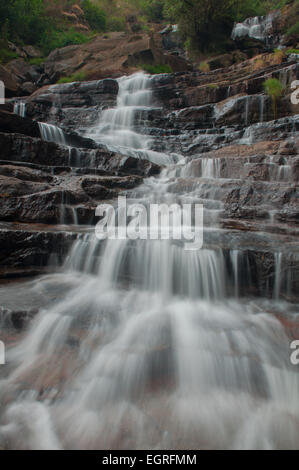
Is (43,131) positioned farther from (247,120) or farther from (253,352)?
(253,352)

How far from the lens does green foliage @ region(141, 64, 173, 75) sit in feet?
52.3

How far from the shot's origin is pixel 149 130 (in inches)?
414

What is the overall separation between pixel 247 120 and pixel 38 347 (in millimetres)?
9620

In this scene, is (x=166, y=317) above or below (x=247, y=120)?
below

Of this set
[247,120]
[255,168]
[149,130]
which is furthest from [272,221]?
[149,130]

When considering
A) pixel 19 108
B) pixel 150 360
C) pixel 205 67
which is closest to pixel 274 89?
pixel 205 67

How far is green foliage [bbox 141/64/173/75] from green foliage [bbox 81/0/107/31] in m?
13.2

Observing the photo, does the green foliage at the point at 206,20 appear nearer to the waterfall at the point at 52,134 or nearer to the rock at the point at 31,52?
the rock at the point at 31,52

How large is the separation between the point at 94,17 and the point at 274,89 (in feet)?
76.3

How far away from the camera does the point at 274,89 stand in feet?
30.4

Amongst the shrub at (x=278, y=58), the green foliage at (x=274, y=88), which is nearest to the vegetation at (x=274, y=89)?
the green foliage at (x=274, y=88)

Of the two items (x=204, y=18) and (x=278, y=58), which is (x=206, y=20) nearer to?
(x=204, y=18)

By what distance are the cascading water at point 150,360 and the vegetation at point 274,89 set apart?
8.08 metres

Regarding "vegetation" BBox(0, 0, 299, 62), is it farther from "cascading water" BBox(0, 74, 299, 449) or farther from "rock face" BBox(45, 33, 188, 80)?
"cascading water" BBox(0, 74, 299, 449)
